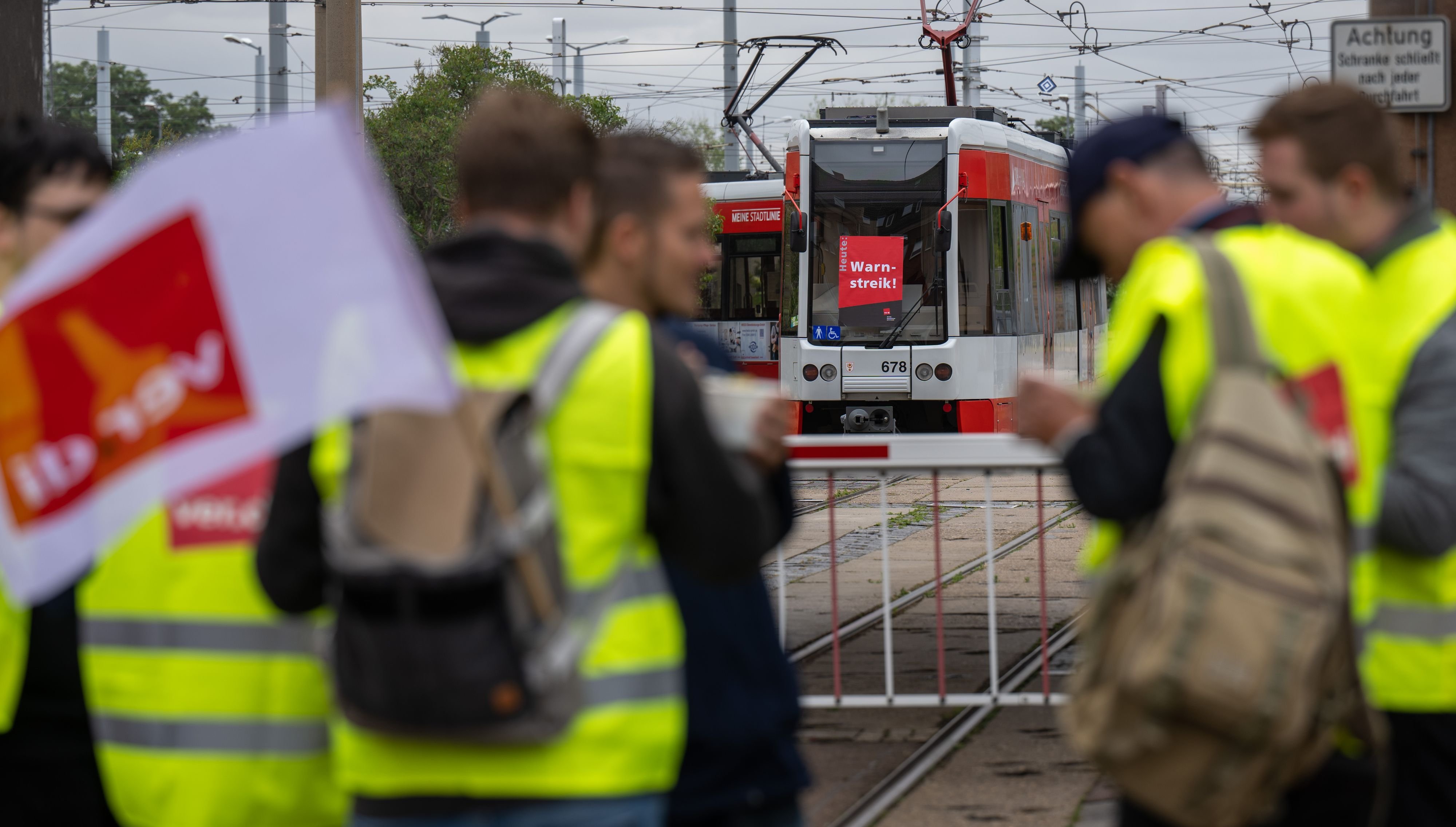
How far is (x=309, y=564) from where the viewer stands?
216cm

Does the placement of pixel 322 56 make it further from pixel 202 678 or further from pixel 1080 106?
pixel 1080 106

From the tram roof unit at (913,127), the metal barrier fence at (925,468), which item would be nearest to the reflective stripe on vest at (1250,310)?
the metal barrier fence at (925,468)

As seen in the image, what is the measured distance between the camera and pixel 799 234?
52.9ft

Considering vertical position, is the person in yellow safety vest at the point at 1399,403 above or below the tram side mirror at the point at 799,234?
below

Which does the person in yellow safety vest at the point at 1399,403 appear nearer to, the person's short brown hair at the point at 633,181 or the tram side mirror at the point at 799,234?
the person's short brown hair at the point at 633,181

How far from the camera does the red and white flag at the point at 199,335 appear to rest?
1883mm

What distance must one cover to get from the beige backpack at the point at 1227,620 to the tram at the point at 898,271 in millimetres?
13845

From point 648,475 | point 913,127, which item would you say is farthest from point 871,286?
point 648,475

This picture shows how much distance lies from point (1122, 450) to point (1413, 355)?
77cm

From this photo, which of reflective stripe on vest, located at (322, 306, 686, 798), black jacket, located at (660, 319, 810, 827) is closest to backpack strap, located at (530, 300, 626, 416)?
reflective stripe on vest, located at (322, 306, 686, 798)

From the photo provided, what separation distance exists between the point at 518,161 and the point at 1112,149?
2.95ft

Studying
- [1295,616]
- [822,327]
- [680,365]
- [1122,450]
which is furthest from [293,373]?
[822,327]

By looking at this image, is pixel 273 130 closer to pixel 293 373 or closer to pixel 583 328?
pixel 293 373

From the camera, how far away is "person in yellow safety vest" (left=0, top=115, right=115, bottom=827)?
2.55m
